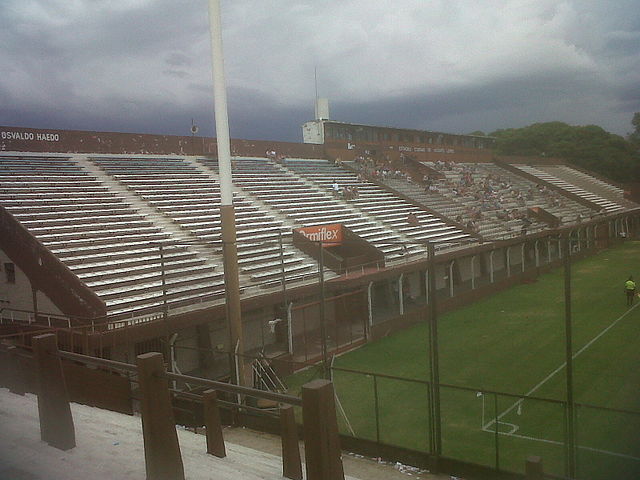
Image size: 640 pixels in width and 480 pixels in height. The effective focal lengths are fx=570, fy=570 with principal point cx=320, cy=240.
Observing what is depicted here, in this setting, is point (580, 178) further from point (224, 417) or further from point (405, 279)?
point (224, 417)

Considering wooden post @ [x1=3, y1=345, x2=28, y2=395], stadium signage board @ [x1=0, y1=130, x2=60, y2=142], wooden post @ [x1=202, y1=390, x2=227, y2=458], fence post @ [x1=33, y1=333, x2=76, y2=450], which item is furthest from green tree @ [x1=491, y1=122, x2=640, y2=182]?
stadium signage board @ [x1=0, y1=130, x2=60, y2=142]

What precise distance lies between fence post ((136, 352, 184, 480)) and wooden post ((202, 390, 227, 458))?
561 mm

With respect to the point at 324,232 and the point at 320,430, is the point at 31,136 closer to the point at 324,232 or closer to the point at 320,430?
the point at 324,232

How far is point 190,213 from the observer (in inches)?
849

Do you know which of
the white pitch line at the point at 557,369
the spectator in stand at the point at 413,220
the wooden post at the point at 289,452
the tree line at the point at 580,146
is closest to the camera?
the wooden post at the point at 289,452

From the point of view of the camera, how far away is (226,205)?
1105 centimetres

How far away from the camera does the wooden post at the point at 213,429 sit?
4.53 m

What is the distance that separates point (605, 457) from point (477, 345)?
7728 millimetres

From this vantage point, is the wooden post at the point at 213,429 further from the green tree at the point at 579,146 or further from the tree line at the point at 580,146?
the green tree at the point at 579,146

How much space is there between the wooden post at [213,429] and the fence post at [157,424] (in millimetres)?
561

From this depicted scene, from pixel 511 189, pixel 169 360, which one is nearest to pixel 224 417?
pixel 169 360

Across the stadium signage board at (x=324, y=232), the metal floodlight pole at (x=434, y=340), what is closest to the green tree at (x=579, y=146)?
the stadium signage board at (x=324, y=232)

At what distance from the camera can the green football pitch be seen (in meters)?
9.67

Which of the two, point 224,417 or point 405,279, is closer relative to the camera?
point 224,417
